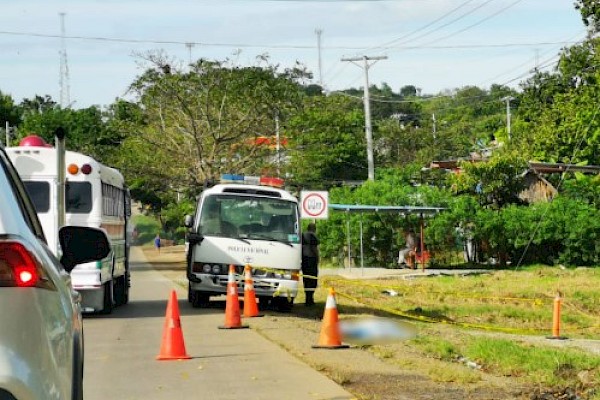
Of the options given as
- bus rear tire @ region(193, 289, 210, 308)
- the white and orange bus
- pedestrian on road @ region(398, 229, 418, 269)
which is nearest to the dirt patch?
the white and orange bus

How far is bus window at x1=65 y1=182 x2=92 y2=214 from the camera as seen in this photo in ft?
64.4

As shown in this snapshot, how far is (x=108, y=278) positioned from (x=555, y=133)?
36.8 m

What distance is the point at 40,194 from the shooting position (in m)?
19.0

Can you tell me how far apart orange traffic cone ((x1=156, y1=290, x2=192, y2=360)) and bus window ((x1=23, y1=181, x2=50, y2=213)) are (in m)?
6.79

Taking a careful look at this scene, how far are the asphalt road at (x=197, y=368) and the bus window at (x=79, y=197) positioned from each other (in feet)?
7.28

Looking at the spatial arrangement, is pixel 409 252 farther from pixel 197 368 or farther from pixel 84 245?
pixel 84 245

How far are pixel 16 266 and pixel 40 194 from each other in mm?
16024

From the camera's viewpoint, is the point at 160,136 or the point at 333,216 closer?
the point at 333,216

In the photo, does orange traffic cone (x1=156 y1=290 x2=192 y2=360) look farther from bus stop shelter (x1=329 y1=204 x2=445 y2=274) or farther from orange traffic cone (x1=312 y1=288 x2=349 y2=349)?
bus stop shelter (x1=329 y1=204 x2=445 y2=274)

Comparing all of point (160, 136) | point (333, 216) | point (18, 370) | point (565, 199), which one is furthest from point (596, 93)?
point (18, 370)

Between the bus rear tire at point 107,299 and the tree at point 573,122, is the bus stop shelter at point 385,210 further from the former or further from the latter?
the bus rear tire at point 107,299

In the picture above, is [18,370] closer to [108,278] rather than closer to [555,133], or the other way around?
[108,278]

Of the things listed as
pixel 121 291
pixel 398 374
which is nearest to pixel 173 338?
pixel 398 374

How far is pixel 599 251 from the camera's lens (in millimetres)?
40750
